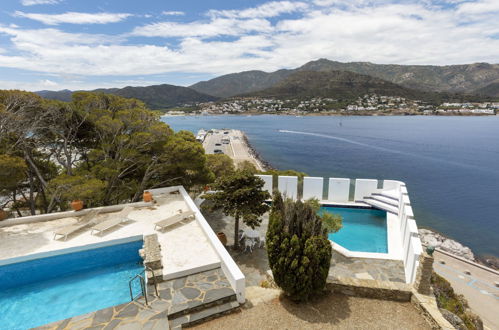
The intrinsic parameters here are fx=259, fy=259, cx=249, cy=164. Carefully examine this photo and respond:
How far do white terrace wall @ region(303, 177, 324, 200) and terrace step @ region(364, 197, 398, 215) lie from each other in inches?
106

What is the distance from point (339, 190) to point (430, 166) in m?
38.6

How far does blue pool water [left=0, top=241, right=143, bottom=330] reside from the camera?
5891 mm

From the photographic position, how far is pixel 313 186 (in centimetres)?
1519

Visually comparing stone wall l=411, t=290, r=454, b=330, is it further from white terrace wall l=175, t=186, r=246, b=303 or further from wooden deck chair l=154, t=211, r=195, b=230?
wooden deck chair l=154, t=211, r=195, b=230

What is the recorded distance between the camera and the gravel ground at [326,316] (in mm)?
5109

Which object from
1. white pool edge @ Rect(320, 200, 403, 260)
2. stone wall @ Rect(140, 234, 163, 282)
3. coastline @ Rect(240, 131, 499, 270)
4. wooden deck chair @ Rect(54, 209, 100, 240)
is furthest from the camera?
coastline @ Rect(240, 131, 499, 270)

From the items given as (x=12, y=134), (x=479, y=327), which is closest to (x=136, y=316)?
(x=12, y=134)

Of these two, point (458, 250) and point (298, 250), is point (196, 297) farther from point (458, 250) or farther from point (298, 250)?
point (458, 250)

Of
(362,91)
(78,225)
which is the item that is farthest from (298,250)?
(362,91)

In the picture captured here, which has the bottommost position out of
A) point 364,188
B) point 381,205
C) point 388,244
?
point 388,244

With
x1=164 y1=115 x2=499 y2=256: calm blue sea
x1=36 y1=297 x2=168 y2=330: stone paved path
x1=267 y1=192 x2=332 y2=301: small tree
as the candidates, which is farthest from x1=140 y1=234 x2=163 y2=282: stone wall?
x1=164 y1=115 x2=499 y2=256: calm blue sea

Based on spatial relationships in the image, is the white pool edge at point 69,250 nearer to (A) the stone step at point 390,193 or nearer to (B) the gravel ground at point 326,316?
(B) the gravel ground at point 326,316

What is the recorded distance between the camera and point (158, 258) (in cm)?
648

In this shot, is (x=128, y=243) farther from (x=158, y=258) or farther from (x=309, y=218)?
(x=309, y=218)
